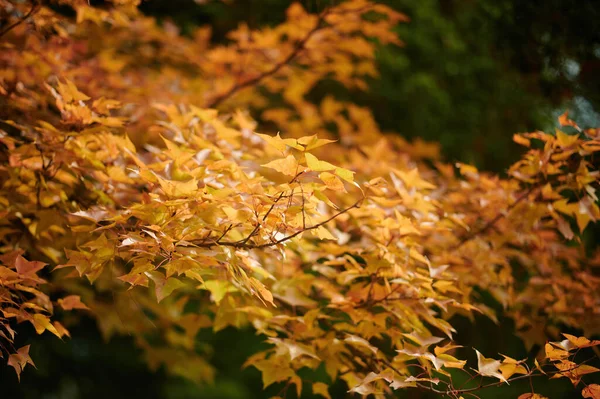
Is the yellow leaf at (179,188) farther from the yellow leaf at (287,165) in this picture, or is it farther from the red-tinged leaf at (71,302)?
the red-tinged leaf at (71,302)

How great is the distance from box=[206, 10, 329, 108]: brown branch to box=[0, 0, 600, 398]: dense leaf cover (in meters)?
0.03

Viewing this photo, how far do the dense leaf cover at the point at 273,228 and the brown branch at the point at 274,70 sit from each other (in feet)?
0.10

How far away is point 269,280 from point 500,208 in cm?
93

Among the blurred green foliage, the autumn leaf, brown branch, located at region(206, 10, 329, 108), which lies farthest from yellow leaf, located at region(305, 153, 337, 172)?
the blurred green foliage

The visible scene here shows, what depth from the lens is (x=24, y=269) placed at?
1.26 meters

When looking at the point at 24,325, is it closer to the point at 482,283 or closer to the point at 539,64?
the point at 482,283

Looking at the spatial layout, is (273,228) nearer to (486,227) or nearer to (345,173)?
(345,173)

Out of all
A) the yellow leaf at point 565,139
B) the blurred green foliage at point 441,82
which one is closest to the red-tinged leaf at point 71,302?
the yellow leaf at point 565,139

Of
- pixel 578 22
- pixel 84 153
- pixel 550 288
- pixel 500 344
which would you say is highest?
pixel 578 22

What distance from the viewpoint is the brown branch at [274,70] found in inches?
93.5

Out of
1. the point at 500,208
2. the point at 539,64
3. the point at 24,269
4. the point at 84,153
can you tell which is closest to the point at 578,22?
the point at 539,64

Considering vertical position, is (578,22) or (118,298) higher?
(578,22)

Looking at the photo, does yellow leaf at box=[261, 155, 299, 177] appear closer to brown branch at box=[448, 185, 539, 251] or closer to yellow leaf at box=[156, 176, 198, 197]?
yellow leaf at box=[156, 176, 198, 197]

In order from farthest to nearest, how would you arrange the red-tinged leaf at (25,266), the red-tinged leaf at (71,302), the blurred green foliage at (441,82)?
the blurred green foliage at (441,82)
the red-tinged leaf at (71,302)
the red-tinged leaf at (25,266)
